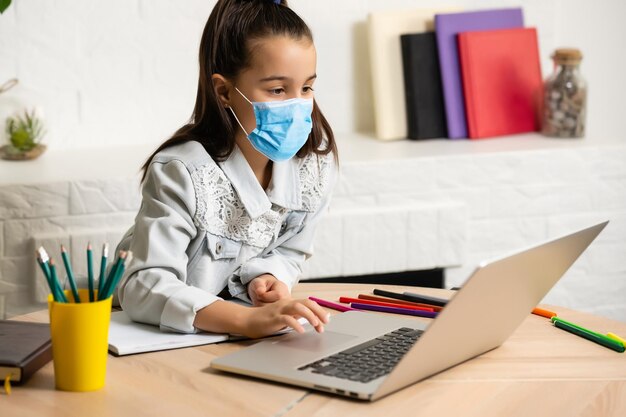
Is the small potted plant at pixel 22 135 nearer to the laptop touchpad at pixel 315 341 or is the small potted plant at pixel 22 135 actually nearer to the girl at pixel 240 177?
the girl at pixel 240 177

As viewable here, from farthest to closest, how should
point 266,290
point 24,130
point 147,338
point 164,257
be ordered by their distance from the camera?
point 24,130 → point 266,290 → point 164,257 → point 147,338

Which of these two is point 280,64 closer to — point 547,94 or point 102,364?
point 102,364

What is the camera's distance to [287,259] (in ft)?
5.66

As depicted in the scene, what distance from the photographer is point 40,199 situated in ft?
7.74

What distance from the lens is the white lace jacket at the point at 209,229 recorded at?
4.73ft

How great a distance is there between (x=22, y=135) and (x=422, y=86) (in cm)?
111

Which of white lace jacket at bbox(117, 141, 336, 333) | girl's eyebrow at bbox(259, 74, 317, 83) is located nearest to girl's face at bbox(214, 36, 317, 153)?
girl's eyebrow at bbox(259, 74, 317, 83)

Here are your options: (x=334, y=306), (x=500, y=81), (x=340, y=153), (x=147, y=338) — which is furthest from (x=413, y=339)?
(x=500, y=81)

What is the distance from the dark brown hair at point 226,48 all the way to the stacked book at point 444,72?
1199 millimetres

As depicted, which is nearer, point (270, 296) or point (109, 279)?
point (109, 279)

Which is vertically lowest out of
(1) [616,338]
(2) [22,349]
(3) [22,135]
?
(1) [616,338]

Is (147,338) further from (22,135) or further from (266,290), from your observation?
(22,135)

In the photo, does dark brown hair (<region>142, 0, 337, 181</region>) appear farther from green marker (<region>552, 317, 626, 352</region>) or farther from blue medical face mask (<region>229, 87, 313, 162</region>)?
green marker (<region>552, 317, 626, 352</region>)

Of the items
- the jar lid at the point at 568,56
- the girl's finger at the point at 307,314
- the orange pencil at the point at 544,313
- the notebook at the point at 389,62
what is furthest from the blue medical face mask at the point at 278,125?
the jar lid at the point at 568,56
